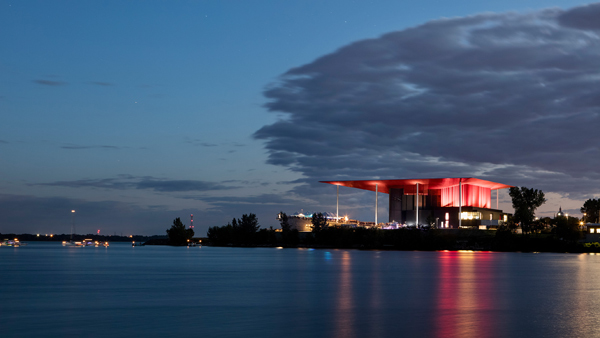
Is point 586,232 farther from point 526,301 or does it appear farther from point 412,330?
point 412,330

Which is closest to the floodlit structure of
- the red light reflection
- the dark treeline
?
the dark treeline

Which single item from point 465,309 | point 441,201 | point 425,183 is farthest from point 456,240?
point 465,309

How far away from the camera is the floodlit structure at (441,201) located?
17888 cm

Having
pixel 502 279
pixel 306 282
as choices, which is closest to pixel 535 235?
pixel 502 279

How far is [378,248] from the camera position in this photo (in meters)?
180

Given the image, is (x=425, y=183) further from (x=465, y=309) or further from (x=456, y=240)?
(x=465, y=309)

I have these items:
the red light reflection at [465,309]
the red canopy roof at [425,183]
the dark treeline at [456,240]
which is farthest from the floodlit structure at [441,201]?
the red light reflection at [465,309]

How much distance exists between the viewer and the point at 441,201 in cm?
18488

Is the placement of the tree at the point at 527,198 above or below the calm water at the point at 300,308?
above

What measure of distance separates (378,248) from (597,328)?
15405 centimetres

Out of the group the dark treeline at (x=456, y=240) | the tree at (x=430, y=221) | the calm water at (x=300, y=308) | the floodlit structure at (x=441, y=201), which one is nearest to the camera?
the calm water at (x=300, y=308)

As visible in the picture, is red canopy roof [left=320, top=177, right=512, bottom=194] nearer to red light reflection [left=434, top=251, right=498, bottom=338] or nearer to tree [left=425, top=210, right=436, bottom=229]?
tree [left=425, top=210, right=436, bottom=229]

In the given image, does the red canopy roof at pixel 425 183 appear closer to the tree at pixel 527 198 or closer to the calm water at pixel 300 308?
the tree at pixel 527 198

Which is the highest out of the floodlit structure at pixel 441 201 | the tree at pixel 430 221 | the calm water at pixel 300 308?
the floodlit structure at pixel 441 201
